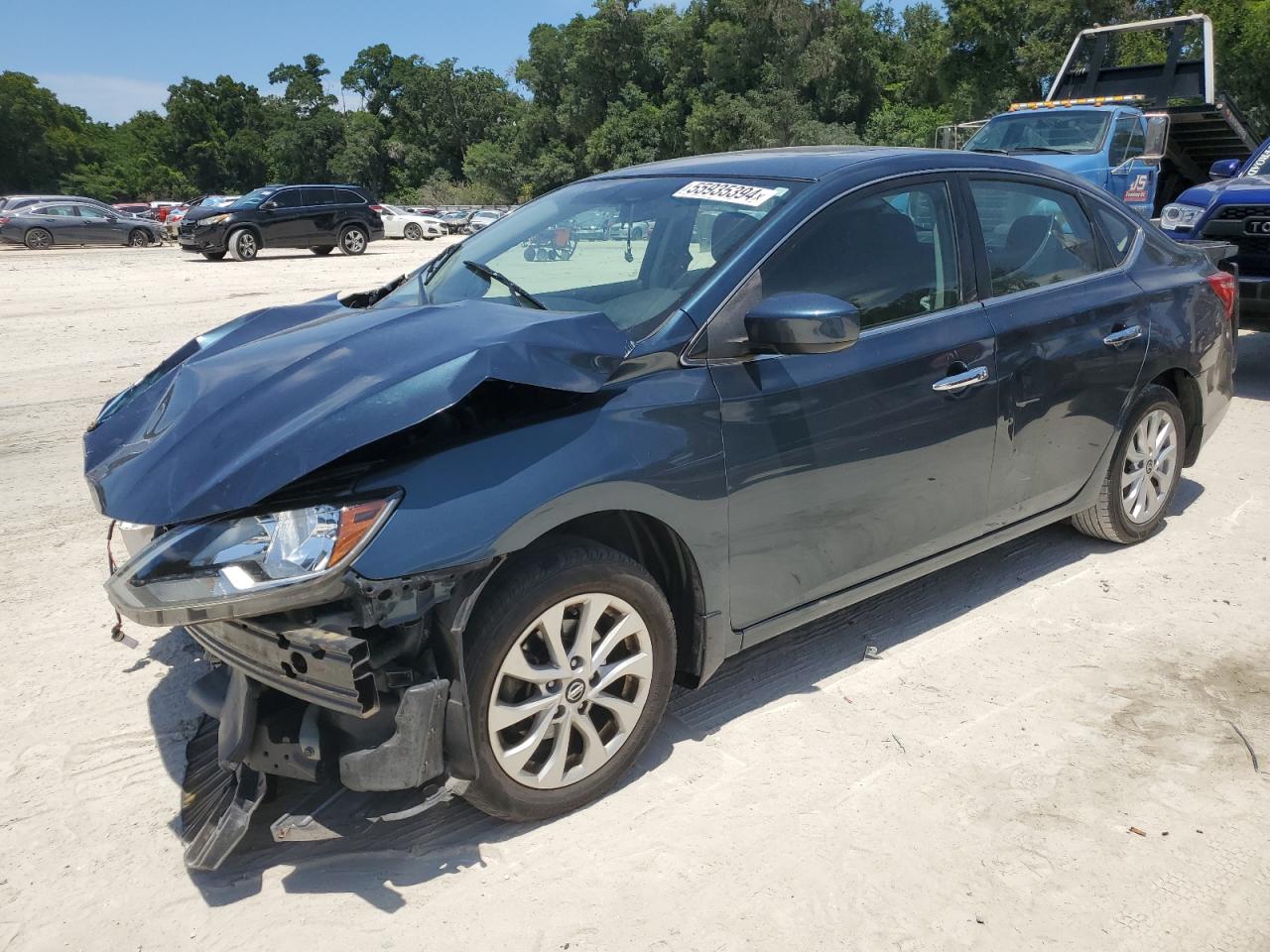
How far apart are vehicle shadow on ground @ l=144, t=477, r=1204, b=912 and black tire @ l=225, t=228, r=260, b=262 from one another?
21605mm

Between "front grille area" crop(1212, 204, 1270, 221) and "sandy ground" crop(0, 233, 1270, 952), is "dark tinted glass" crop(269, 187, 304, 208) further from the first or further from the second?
"sandy ground" crop(0, 233, 1270, 952)

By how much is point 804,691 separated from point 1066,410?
1.59 metres

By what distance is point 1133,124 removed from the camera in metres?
12.2

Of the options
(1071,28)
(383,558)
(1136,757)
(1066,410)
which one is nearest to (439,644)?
(383,558)

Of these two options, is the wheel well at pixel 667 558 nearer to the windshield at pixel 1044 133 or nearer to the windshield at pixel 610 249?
the windshield at pixel 610 249

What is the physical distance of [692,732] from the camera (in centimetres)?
338

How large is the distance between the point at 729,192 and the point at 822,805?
1996 millimetres

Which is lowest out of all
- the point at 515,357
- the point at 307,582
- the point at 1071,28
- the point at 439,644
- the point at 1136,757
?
the point at 1136,757

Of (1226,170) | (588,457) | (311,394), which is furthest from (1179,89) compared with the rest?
(311,394)

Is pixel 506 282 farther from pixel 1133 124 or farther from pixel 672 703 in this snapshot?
pixel 1133 124

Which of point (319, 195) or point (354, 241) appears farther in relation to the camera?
point (354, 241)

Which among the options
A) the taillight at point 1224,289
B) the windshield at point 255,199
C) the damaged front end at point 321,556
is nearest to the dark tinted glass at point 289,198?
the windshield at point 255,199

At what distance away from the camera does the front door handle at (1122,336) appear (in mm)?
4281

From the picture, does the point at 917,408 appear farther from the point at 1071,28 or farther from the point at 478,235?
the point at 1071,28
